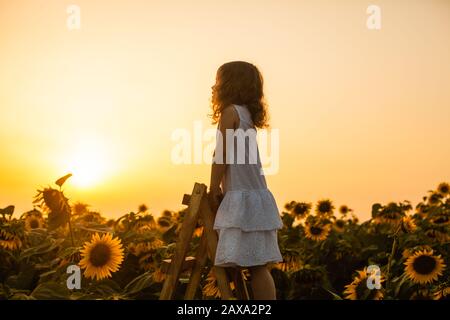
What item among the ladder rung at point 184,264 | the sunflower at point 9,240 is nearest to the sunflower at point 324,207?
the sunflower at point 9,240

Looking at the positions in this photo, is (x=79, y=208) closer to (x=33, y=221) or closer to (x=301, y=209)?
(x=33, y=221)

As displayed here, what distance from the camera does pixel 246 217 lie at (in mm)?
5301

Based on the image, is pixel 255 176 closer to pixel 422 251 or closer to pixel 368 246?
pixel 422 251

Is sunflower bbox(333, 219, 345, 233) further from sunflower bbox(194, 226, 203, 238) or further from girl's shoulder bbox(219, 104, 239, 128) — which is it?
girl's shoulder bbox(219, 104, 239, 128)

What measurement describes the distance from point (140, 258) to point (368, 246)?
3.04 metres

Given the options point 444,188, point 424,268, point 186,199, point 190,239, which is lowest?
point 424,268

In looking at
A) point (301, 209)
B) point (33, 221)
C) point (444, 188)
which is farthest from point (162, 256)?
point (444, 188)

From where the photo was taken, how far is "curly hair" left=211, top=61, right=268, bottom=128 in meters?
5.51

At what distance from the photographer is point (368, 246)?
898cm

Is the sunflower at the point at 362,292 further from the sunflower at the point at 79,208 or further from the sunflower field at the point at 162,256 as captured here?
the sunflower at the point at 79,208

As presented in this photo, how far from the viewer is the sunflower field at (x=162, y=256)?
5.92 metres

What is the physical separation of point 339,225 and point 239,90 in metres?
4.69

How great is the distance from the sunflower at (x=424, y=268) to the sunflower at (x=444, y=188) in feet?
13.3
